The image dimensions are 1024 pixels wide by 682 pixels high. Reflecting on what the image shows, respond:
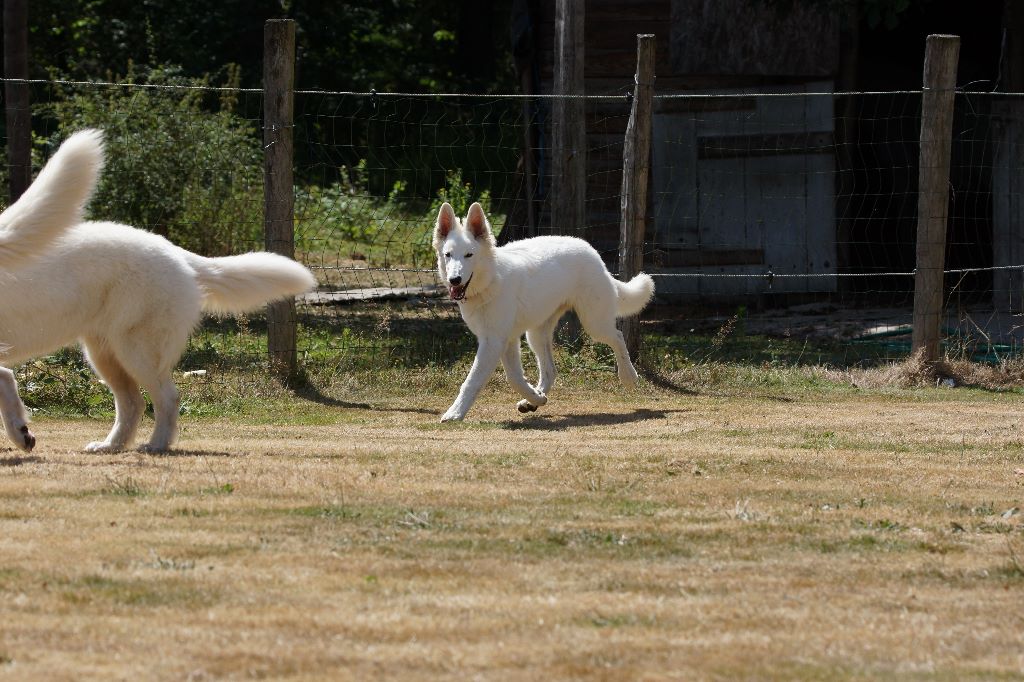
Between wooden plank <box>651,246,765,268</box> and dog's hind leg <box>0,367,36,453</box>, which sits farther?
wooden plank <box>651,246,765,268</box>

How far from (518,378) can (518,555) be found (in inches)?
164

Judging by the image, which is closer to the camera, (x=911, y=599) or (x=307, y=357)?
(x=911, y=599)

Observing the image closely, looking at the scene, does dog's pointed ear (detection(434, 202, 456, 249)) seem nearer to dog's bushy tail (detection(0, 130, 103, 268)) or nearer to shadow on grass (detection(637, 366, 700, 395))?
shadow on grass (detection(637, 366, 700, 395))

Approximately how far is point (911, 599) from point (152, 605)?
7.32 ft

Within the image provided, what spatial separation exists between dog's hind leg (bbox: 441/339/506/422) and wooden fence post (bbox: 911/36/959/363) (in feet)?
11.5

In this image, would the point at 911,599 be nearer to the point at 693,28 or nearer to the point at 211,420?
the point at 211,420

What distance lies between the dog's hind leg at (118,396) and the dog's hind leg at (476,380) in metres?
1.98

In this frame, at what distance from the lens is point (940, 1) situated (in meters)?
15.9

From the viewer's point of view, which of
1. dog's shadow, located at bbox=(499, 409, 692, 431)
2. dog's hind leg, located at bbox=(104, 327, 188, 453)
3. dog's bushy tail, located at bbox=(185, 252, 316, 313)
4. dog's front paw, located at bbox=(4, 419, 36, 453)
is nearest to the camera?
dog's front paw, located at bbox=(4, 419, 36, 453)

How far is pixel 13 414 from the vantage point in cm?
679

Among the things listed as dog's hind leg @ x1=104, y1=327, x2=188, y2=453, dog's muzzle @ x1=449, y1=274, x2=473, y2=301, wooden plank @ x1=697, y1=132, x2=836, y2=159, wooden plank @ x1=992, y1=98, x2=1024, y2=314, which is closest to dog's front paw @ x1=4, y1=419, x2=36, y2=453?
dog's hind leg @ x1=104, y1=327, x2=188, y2=453

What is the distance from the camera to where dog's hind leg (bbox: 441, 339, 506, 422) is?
8.60 m

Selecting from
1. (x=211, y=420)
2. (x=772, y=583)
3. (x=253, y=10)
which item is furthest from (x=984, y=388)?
(x=253, y=10)

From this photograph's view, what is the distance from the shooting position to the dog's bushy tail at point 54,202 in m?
6.41
